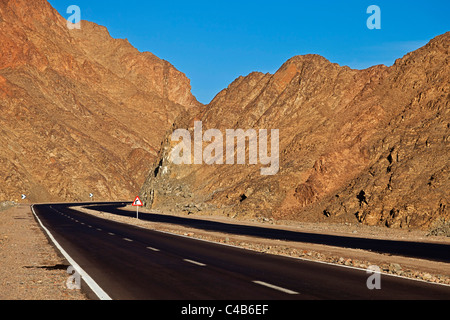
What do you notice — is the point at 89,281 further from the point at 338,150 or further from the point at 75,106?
the point at 75,106

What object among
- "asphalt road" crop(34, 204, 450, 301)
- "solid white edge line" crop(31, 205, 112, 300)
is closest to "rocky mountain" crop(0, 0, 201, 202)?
"solid white edge line" crop(31, 205, 112, 300)

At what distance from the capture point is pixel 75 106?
455ft

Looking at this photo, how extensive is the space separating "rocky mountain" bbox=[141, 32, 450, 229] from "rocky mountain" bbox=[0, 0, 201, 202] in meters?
41.5

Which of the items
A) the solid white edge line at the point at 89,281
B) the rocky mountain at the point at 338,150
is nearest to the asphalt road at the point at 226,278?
the solid white edge line at the point at 89,281

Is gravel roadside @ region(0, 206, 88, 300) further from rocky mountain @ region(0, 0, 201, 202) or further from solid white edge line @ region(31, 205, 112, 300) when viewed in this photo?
rocky mountain @ region(0, 0, 201, 202)

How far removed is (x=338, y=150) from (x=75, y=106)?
100906 mm

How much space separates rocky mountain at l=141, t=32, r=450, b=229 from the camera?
Answer: 42.9m

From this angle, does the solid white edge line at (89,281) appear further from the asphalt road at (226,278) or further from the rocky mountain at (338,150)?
the rocky mountain at (338,150)

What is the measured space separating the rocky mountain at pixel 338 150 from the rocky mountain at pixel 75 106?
136 feet

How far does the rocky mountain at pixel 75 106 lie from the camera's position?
11244 cm

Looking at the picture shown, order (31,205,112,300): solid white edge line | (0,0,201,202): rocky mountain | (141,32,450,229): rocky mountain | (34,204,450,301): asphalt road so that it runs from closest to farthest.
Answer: (31,205,112,300): solid white edge line < (34,204,450,301): asphalt road < (141,32,450,229): rocky mountain < (0,0,201,202): rocky mountain

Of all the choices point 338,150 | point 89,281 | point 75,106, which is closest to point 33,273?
point 89,281
